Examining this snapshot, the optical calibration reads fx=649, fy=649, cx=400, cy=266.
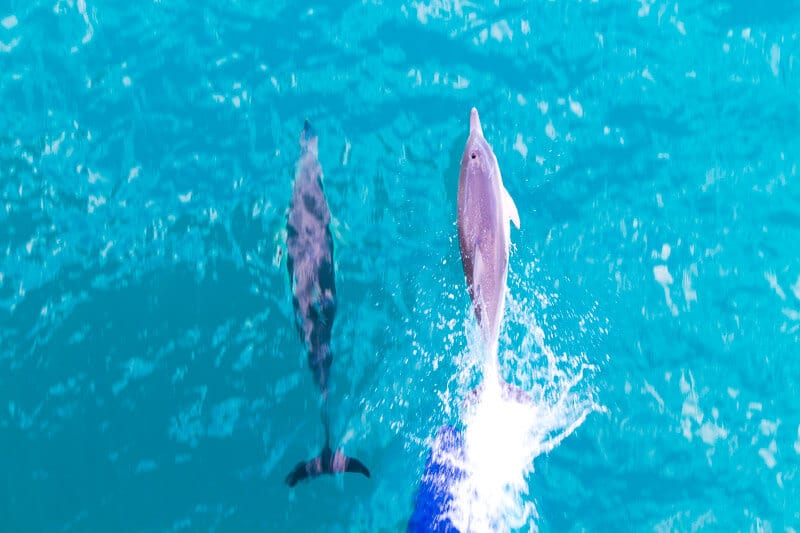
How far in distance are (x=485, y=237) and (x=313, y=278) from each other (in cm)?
180

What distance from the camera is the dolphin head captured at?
6418 mm

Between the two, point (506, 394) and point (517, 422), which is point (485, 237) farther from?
point (517, 422)

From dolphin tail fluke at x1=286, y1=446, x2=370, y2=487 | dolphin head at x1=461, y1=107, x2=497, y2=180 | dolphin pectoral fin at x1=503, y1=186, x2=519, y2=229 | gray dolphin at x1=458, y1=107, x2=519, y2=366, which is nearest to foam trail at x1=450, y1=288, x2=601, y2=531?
gray dolphin at x1=458, y1=107, x2=519, y2=366

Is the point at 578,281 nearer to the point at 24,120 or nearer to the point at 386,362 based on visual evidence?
the point at 386,362

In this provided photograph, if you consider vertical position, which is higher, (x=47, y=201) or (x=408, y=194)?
(x=47, y=201)

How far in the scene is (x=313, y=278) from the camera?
21.6 ft

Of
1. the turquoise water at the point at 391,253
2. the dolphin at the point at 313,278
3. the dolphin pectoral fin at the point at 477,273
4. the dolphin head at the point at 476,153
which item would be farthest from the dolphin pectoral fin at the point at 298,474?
the dolphin head at the point at 476,153

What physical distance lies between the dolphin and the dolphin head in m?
1.56

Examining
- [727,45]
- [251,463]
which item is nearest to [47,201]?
[251,463]

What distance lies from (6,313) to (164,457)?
226 centimetres

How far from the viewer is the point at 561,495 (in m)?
7.13

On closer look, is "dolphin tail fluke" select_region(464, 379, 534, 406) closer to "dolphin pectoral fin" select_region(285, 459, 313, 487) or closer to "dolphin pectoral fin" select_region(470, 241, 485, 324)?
"dolphin pectoral fin" select_region(470, 241, 485, 324)

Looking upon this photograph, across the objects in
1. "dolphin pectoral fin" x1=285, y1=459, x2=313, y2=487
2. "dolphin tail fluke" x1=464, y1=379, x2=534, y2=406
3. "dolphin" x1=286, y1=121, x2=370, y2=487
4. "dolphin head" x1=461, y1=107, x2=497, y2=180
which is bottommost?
"dolphin pectoral fin" x1=285, y1=459, x2=313, y2=487

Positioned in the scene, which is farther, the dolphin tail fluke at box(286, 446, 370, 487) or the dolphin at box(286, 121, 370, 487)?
the dolphin tail fluke at box(286, 446, 370, 487)
